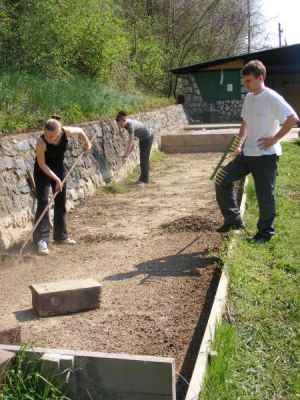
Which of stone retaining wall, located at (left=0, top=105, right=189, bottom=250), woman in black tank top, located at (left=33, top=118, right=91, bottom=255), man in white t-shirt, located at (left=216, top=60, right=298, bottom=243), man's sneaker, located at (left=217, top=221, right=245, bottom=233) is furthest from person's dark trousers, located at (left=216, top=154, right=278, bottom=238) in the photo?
stone retaining wall, located at (left=0, top=105, right=189, bottom=250)

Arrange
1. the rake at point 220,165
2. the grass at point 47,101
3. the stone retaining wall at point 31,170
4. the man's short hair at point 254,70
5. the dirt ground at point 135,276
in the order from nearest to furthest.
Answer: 1. the dirt ground at point 135,276
2. the man's short hair at point 254,70
3. the rake at point 220,165
4. the stone retaining wall at point 31,170
5. the grass at point 47,101

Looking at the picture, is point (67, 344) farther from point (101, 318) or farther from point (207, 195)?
point (207, 195)

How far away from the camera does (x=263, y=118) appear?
6133mm

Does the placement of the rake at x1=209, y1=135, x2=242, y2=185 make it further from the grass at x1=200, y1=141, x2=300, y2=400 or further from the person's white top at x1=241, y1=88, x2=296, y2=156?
the grass at x1=200, y1=141, x2=300, y2=400

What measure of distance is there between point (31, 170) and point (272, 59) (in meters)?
19.9

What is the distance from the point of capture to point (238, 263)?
544 centimetres

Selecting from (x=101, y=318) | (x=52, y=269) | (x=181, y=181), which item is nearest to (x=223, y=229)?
(x=52, y=269)

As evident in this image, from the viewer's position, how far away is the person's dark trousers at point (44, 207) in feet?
22.7

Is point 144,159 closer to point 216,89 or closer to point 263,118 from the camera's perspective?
point 263,118

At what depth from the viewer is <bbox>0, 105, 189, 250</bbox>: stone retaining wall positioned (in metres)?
7.37

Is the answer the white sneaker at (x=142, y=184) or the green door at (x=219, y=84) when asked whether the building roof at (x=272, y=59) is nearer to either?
the green door at (x=219, y=84)

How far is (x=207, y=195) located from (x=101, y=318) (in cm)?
573

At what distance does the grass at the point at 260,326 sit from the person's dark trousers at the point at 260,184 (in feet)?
0.88

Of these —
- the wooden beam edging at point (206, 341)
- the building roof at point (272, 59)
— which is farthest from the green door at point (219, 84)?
the wooden beam edging at point (206, 341)
